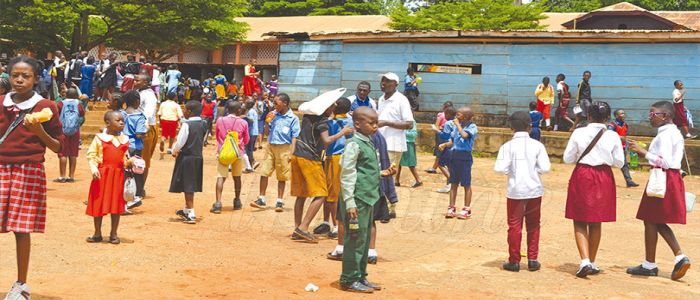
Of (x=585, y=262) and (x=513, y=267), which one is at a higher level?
(x=585, y=262)

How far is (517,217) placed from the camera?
7.60m

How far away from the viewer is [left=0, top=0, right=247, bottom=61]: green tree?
2891 centimetres

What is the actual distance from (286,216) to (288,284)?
13.2 ft

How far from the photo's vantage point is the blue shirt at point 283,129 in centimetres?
1079

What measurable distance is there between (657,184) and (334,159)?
3.33 metres

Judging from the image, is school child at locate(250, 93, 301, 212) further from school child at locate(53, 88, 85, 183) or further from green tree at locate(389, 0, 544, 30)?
green tree at locate(389, 0, 544, 30)

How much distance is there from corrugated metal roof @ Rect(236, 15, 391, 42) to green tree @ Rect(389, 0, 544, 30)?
4058 millimetres

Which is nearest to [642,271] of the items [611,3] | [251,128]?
[251,128]

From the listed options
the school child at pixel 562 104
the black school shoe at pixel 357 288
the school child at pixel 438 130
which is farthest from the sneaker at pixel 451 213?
the school child at pixel 562 104

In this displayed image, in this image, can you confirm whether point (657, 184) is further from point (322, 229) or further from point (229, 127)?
point (229, 127)

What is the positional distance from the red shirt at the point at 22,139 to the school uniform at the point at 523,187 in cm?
405

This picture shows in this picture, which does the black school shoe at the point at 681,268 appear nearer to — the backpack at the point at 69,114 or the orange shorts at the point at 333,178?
the orange shorts at the point at 333,178

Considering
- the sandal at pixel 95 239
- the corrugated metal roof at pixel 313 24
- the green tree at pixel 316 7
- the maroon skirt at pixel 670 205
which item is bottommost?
the sandal at pixel 95 239

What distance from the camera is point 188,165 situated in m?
9.84
